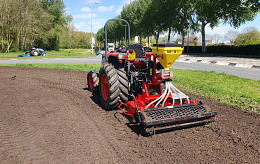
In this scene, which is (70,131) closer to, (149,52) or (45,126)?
(45,126)

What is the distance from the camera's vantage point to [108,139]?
3.63 meters

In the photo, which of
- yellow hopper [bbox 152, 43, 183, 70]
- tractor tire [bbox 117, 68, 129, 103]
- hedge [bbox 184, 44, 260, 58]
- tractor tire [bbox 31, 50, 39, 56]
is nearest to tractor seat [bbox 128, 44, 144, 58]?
tractor tire [bbox 117, 68, 129, 103]

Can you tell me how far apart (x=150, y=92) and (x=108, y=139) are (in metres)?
1.69

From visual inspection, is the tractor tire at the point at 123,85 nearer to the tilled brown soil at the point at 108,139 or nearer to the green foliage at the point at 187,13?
the tilled brown soil at the point at 108,139

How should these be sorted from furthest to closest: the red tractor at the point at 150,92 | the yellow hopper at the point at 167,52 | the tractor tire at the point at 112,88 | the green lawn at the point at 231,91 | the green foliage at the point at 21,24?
the green foliage at the point at 21,24
the green lawn at the point at 231,91
the tractor tire at the point at 112,88
the yellow hopper at the point at 167,52
the red tractor at the point at 150,92

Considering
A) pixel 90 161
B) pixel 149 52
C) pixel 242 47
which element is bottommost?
pixel 90 161

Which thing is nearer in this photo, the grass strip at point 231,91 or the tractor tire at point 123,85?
Answer: the tractor tire at point 123,85

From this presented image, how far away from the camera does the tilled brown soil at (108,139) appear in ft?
10.1

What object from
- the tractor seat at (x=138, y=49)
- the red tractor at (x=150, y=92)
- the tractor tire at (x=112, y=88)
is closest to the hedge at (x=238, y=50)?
the tractor seat at (x=138, y=49)

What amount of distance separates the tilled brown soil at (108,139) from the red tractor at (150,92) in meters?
0.25

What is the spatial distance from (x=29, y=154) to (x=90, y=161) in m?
0.98

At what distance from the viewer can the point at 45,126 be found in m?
4.24

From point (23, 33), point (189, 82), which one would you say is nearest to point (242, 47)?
point (189, 82)

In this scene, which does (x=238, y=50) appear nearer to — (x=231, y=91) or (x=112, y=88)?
(x=231, y=91)
